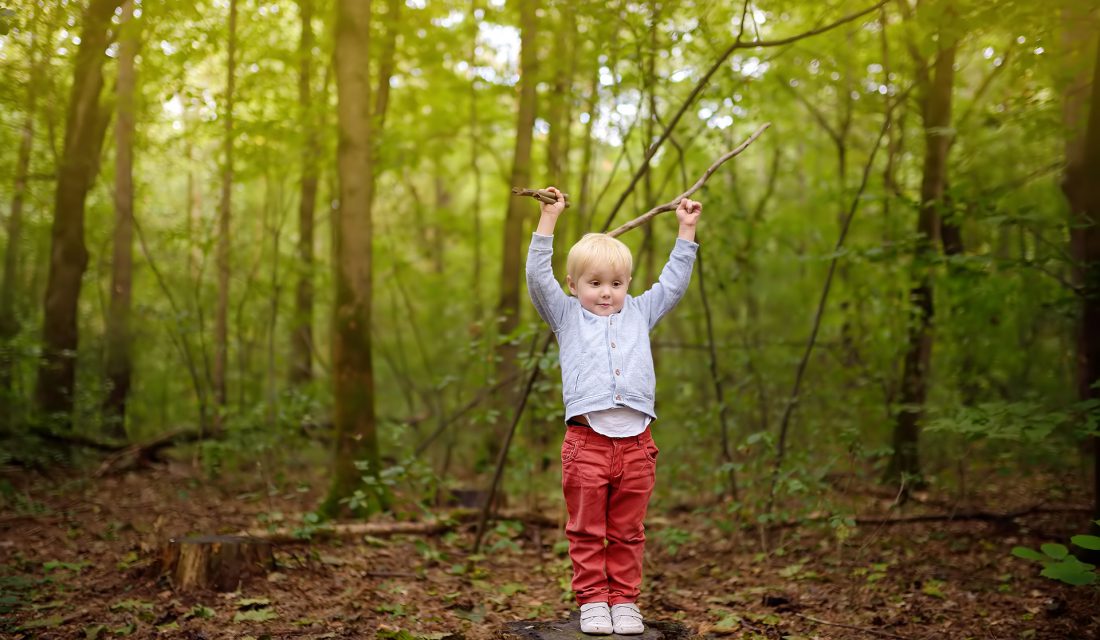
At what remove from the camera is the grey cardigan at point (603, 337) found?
145 inches

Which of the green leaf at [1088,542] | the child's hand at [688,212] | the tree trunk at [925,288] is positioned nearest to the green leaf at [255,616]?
the child's hand at [688,212]

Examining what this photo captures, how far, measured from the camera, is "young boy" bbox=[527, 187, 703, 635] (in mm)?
3693

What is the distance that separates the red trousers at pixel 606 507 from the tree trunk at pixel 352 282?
151 inches

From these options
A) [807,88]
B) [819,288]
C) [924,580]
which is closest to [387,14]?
[807,88]

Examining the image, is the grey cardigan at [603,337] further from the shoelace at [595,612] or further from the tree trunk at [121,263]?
the tree trunk at [121,263]

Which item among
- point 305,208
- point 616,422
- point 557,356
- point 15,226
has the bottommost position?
point 616,422

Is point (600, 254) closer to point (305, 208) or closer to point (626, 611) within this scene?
point (626, 611)

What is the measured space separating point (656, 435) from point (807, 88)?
251 inches

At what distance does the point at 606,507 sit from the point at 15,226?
12.4m

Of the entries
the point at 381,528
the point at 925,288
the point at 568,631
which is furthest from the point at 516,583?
the point at 925,288

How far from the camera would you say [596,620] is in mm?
3652

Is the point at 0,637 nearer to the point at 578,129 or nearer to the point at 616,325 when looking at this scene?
the point at 616,325

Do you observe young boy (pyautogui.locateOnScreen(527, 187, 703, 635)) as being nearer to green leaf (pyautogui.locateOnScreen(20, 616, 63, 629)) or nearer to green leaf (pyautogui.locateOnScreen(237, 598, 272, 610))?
green leaf (pyautogui.locateOnScreen(237, 598, 272, 610))

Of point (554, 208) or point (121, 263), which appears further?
point (121, 263)
